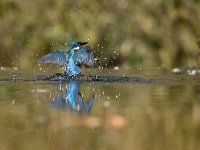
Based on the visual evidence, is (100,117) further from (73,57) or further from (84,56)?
(84,56)

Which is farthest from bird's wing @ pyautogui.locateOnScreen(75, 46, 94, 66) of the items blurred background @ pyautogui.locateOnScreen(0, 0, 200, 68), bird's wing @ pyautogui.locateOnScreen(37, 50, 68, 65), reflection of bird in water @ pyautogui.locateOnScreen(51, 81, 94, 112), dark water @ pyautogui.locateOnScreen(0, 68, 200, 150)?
blurred background @ pyautogui.locateOnScreen(0, 0, 200, 68)

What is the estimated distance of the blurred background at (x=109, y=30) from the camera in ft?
36.6

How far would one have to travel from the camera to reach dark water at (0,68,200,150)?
411 cm

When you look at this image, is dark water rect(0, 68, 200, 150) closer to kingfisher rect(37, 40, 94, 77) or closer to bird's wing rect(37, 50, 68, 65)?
kingfisher rect(37, 40, 94, 77)

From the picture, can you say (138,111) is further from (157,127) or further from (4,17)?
(4,17)

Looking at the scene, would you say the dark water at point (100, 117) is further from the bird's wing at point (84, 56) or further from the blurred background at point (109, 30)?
the blurred background at point (109, 30)

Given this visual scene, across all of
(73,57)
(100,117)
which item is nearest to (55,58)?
(73,57)

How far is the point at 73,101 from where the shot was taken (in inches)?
227

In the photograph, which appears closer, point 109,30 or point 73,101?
point 73,101

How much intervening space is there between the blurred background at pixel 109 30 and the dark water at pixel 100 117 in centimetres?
407

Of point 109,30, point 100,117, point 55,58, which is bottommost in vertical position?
point 100,117

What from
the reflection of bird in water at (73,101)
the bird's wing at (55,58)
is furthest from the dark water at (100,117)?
the bird's wing at (55,58)

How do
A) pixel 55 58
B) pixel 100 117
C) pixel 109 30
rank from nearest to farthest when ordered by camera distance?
pixel 100 117, pixel 55 58, pixel 109 30

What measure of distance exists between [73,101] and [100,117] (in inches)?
35.3
